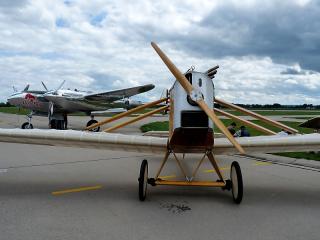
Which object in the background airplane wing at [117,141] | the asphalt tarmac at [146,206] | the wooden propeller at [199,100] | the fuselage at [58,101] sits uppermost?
the fuselage at [58,101]

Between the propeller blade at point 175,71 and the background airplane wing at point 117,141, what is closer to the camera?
the propeller blade at point 175,71

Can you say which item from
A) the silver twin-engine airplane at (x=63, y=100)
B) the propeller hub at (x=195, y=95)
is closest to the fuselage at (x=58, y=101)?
the silver twin-engine airplane at (x=63, y=100)

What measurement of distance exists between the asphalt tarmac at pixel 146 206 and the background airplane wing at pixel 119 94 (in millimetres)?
12279

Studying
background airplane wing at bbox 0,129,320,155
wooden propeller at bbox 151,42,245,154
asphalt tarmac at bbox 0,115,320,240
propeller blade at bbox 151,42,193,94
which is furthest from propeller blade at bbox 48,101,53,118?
wooden propeller at bbox 151,42,245,154

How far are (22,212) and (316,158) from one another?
357 inches

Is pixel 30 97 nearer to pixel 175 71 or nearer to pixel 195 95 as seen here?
pixel 175 71

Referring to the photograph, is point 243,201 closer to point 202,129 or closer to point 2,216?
point 202,129

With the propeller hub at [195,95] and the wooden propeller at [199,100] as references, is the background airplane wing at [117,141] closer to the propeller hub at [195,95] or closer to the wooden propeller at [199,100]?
the wooden propeller at [199,100]

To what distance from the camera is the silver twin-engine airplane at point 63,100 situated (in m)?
21.2

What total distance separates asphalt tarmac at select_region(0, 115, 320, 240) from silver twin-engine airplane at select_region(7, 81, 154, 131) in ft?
41.8

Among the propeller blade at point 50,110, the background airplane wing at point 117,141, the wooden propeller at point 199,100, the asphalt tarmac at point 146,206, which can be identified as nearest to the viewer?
the asphalt tarmac at point 146,206

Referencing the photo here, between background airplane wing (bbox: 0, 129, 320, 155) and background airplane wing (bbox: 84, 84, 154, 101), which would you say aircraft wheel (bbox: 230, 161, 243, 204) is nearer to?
background airplane wing (bbox: 0, 129, 320, 155)

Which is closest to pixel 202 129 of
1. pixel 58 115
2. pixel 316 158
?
pixel 316 158

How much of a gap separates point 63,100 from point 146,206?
17.6 meters
